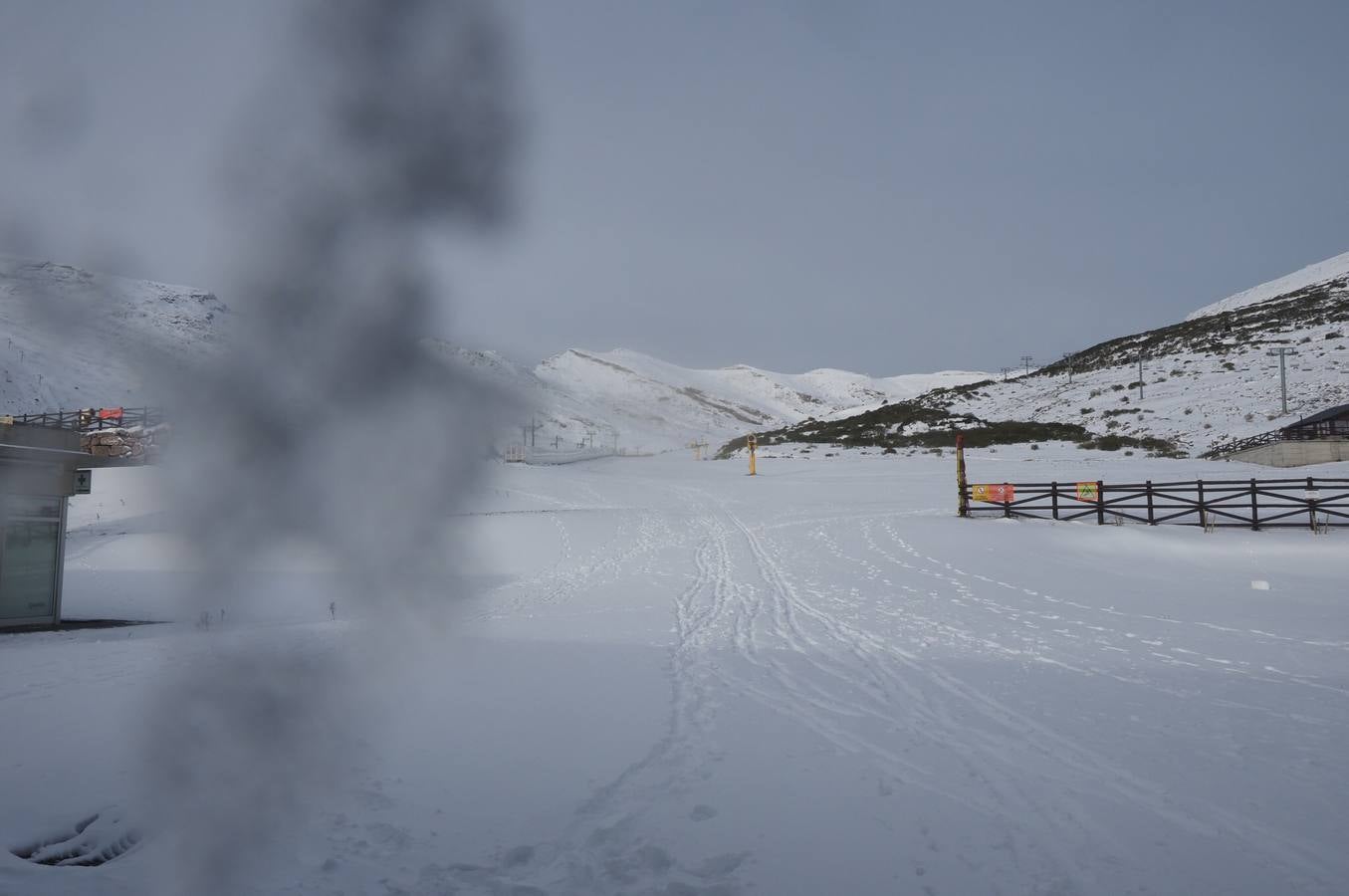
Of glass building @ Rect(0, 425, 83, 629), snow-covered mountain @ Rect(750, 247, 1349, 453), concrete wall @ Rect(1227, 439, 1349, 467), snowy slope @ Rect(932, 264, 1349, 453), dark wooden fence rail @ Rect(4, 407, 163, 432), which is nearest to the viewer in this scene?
dark wooden fence rail @ Rect(4, 407, 163, 432)

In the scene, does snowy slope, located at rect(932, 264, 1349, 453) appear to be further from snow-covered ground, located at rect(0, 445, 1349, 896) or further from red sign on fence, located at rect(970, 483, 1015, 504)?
snow-covered ground, located at rect(0, 445, 1349, 896)

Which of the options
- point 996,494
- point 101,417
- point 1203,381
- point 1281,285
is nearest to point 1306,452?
point 996,494

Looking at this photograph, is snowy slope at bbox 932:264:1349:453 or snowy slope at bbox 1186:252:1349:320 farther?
snowy slope at bbox 1186:252:1349:320

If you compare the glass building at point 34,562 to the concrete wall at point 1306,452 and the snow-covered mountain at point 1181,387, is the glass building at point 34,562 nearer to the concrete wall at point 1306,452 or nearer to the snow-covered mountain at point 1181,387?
the concrete wall at point 1306,452

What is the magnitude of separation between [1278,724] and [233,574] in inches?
316

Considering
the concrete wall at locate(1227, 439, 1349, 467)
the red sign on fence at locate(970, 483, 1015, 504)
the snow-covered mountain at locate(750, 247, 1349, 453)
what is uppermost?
the snow-covered mountain at locate(750, 247, 1349, 453)

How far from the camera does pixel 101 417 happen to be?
267 centimetres

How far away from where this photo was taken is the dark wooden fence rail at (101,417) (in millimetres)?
2332

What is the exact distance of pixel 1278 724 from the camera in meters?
6.18

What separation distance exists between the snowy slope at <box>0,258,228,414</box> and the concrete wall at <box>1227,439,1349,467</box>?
5058 centimetres

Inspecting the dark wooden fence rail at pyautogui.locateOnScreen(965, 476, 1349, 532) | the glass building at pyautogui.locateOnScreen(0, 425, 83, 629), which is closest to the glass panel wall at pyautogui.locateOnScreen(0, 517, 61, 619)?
the glass building at pyautogui.locateOnScreen(0, 425, 83, 629)

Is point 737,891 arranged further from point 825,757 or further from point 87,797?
point 87,797

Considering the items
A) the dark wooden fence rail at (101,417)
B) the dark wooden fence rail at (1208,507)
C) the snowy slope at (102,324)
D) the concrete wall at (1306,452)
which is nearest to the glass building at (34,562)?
the dark wooden fence rail at (101,417)

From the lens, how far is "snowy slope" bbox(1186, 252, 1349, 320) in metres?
130
